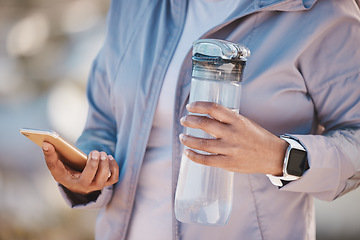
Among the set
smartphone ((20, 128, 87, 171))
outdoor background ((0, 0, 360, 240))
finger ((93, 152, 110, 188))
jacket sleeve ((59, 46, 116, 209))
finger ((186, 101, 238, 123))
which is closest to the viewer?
finger ((186, 101, 238, 123))

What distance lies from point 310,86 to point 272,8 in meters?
0.19

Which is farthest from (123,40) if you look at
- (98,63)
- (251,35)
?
(251,35)

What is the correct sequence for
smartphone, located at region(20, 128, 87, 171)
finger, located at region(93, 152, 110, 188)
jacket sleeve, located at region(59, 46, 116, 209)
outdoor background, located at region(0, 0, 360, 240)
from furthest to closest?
1. outdoor background, located at region(0, 0, 360, 240)
2. jacket sleeve, located at region(59, 46, 116, 209)
3. finger, located at region(93, 152, 110, 188)
4. smartphone, located at region(20, 128, 87, 171)

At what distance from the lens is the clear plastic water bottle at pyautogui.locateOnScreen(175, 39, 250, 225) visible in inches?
35.2

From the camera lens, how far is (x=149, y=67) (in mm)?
1189

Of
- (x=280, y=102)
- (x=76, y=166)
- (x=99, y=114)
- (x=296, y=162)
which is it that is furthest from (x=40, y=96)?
(x=296, y=162)

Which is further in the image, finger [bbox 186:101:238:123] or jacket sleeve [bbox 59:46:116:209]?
jacket sleeve [bbox 59:46:116:209]

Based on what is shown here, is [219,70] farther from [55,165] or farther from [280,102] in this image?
[55,165]

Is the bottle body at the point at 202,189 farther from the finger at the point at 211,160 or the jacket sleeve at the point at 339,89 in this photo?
the jacket sleeve at the point at 339,89

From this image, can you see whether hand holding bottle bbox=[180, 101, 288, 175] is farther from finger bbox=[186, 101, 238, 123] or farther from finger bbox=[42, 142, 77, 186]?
finger bbox=[42, 142, 77, 186]

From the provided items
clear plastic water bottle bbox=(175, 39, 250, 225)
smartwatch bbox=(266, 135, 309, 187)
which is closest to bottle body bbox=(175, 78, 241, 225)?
clear plastic water bottle bbox=(175, 39, 250, 225)

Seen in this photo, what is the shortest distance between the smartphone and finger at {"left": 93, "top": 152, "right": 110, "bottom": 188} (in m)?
0.04

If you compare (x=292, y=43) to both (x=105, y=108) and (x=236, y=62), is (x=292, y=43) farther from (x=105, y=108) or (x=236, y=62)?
(x=105, y=108)

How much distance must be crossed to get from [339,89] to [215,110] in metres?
0.35
